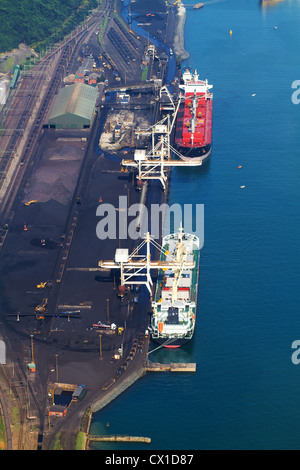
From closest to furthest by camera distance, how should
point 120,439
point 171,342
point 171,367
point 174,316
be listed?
point 120,439
point 171,367
point 171,342
point 174,316

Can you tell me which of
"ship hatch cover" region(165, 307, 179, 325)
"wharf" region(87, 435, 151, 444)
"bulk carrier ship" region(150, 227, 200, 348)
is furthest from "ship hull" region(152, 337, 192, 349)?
"wharf" region(87, 435, 151, 444)

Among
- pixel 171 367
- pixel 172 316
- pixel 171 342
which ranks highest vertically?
pixel 172 316

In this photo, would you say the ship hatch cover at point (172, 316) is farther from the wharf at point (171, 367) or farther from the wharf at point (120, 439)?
the wharf at point (120, 439)

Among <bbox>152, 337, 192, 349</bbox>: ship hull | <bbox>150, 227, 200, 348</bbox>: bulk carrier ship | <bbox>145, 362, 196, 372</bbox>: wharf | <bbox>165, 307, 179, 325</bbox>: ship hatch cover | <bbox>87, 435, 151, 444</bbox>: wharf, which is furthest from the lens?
<bbox>165, 307, 179, 325</bbox>: ship hatch cover

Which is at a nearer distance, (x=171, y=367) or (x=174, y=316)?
(x=171, y=367)

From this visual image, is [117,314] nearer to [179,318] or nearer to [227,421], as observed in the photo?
[179,318]

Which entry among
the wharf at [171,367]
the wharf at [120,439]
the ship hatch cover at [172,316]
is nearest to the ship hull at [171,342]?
the ship hatch cover at [172,316]

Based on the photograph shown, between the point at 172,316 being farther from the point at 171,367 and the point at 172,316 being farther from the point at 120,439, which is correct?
the point at 120,439

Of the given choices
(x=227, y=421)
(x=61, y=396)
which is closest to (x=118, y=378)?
(x=61, y=396)

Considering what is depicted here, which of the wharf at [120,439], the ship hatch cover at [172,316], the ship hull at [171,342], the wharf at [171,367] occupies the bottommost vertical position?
the wharf at [120,439]

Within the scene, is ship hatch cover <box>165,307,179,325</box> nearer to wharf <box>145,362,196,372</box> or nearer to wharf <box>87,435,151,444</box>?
wharf <box>145,362,196,372</box>

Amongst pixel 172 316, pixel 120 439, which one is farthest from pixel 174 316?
pixel 120 439
